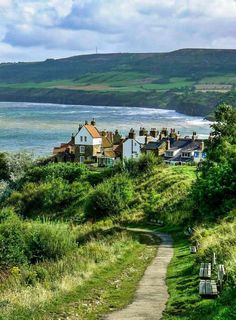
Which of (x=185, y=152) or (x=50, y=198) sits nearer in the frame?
(x=50, y=198)

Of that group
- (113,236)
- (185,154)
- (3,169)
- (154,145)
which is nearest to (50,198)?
(3,169)

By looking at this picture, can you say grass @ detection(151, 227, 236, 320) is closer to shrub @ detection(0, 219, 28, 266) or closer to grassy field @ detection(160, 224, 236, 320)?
grassy field @ detection(160, 224, 236, 320)

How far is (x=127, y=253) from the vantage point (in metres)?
29.0

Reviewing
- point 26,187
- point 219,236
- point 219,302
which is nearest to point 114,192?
point 26,187

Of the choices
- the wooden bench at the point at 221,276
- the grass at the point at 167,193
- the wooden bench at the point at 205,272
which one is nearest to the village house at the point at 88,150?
the grass at the point at 167,193

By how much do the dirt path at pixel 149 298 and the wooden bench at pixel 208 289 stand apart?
1.34 m

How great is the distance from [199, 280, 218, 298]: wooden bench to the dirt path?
134 centimetres

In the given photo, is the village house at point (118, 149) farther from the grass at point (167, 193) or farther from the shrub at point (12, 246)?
the shrub at point (12, 246)

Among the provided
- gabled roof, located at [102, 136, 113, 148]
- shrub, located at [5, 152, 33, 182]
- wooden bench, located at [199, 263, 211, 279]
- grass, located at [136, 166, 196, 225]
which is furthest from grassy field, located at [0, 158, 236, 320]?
gabled roof, located at [102, 136, 113, 148]

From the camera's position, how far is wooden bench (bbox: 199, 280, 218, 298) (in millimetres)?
16250

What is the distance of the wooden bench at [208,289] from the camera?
16.2 meters

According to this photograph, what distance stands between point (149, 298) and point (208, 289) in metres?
2.78

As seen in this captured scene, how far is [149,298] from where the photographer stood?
1875cm

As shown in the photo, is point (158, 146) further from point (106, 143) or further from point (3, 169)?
point (3, 169)
